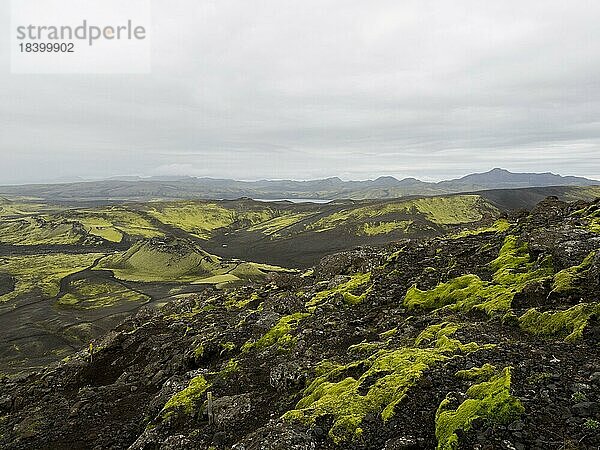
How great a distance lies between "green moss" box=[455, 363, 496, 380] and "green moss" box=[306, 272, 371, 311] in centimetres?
1057

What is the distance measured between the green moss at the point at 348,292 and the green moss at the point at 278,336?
1.72 m

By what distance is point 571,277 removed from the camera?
15164 millimetres

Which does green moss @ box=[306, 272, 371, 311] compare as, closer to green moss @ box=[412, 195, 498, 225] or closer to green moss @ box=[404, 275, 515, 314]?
green moss @ box=[404, 275, 515, 314]

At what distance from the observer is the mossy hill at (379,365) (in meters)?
10.2

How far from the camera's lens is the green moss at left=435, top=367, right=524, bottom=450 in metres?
9.45

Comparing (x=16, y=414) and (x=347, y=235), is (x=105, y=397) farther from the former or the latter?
(x=347, y=235)

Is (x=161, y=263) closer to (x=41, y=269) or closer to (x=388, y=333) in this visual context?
(x=41, y=269)

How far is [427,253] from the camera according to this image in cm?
2592

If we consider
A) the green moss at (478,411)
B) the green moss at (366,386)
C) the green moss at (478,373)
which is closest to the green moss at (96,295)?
the green moss at (366,386)

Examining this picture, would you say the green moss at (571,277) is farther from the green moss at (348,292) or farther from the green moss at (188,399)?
the green moss at (188,399)

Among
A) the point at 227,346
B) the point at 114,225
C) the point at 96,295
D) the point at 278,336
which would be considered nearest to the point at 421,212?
the point at 96,295

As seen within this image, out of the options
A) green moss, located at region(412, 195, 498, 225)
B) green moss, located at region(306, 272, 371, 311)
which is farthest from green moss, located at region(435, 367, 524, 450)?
green moss, located at region(412, 195, 498, 225)

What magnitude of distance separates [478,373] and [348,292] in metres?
12.7

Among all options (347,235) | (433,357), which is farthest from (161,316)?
(347,235)
